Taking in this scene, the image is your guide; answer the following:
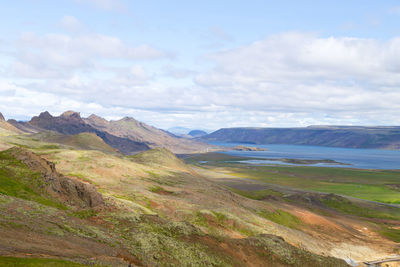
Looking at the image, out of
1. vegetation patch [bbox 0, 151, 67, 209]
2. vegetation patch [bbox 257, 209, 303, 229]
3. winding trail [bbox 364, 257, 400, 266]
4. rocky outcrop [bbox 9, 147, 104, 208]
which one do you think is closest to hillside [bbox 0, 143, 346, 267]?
vegetation patch [bbox 0, 151, 67, 209]

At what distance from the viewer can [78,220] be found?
37.9m

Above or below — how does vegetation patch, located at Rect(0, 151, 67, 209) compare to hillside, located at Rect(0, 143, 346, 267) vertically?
above

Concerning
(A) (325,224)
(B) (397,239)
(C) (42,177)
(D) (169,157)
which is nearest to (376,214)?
(B) (397,239)

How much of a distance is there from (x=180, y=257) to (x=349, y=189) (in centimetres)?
14849

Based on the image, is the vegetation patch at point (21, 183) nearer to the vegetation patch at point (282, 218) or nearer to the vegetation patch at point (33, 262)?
the vegetation patch at point (33, 262)

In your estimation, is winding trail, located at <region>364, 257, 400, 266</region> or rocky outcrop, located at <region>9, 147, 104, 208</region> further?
winding trail, located at <region>364, 257, 400, 266</region>

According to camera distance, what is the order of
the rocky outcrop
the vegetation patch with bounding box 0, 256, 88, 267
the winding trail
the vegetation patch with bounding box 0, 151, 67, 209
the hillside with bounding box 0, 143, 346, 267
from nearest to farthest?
the vegetation patch with bounding box 0, 256, 88, 267 < the hillside with bounding box 0, 143, 346, 267 < the vegetation patch with bounding box 0, 151, 67, 209 < the rocky outcrop < the winding trail

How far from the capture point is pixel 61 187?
173 ft

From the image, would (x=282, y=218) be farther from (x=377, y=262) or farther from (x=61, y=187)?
(x=61, y=187)

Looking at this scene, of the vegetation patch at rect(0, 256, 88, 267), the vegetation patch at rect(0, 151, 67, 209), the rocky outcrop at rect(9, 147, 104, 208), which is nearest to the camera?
the vegetation patch at rect(0, 256, 88, 267)

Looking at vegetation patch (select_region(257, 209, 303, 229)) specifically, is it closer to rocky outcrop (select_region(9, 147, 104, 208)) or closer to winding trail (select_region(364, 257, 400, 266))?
winding trail (select_region(364, 257, 400, 266))

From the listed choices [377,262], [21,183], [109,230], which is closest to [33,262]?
[109,230]

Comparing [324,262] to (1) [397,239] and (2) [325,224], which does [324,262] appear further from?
(1) [397,239]

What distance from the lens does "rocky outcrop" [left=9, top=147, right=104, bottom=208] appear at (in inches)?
1967
